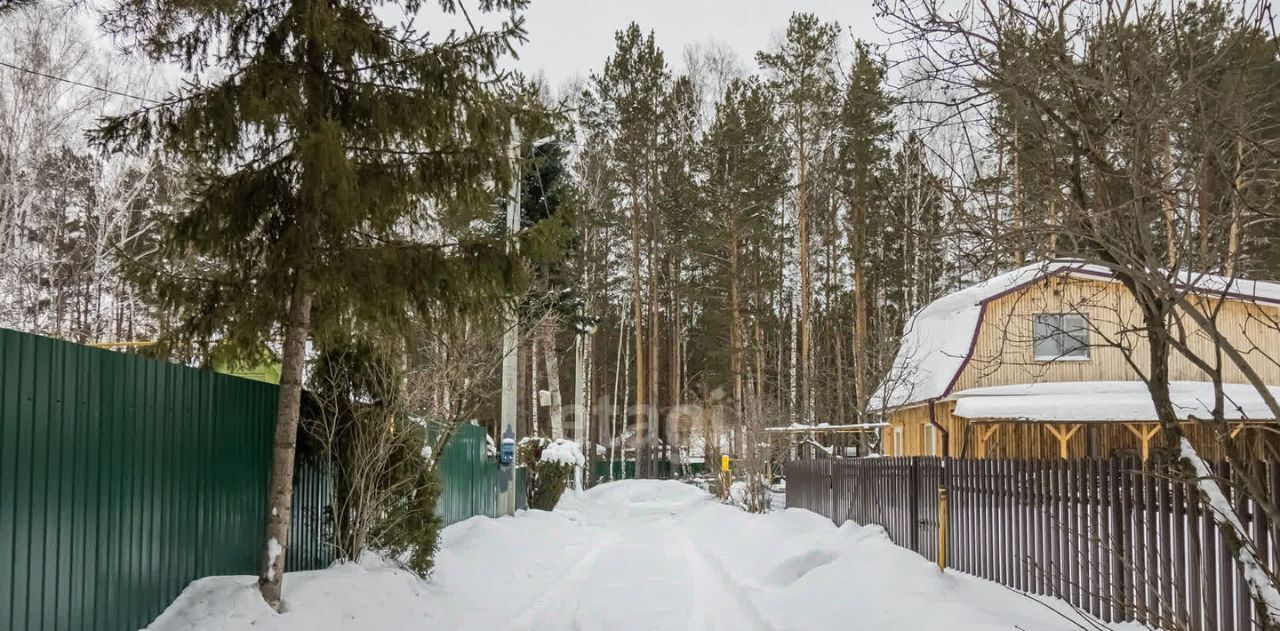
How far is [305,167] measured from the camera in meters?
7.21

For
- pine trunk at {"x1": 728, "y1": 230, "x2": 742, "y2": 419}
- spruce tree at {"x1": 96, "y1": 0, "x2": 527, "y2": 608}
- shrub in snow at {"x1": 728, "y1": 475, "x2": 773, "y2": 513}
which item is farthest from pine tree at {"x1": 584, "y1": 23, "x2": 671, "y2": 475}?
spruce tree at {"x1": 96, "y1": 0, "x2": 527, "y2": 608}

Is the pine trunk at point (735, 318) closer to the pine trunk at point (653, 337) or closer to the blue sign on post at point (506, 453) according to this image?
the pine trunk at point (653, 337)

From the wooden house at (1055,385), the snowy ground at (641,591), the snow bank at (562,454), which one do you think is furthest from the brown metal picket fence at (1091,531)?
the snow bank at (562,454)

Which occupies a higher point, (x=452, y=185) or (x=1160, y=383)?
(x=452, y=185)

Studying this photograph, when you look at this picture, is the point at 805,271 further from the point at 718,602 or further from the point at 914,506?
the point at 718,602

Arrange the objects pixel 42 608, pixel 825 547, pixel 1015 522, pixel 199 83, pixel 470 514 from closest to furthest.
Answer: pixel 42 608 < pixel 199 83 < pixel 1015 522 < pixel 825 547 < pixel 470 514

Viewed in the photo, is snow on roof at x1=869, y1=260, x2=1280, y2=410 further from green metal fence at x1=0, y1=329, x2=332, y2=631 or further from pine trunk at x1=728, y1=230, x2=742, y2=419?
green metal fence at x1=0, y1=329, x2=332, y2=631

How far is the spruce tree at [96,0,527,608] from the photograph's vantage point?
290 inches

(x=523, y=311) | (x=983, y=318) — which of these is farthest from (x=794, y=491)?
(x=523, y=311)

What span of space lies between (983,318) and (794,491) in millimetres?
5424

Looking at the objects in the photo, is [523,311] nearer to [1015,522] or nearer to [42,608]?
[1015,522]

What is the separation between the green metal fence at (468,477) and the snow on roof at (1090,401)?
9342mm

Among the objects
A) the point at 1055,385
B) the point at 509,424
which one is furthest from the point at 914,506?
the point at 1055,385

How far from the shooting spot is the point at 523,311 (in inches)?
832
